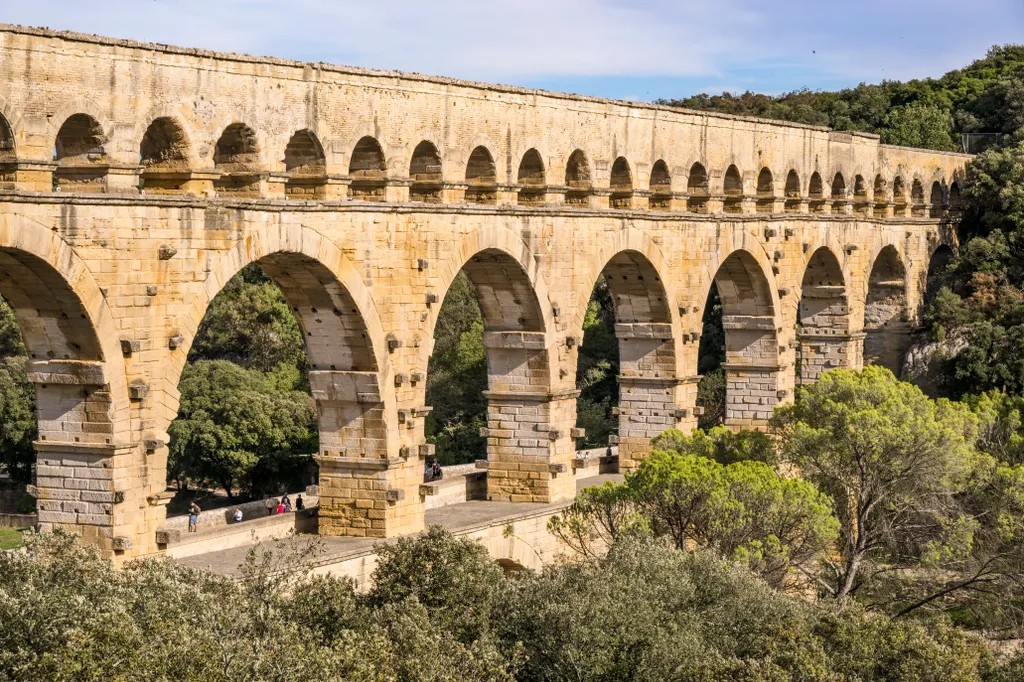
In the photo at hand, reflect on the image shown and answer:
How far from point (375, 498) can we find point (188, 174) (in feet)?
18.3

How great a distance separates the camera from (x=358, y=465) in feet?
80.8

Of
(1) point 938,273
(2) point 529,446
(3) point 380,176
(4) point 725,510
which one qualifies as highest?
(3) point 380,176

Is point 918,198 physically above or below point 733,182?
below

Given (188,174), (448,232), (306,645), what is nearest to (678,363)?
(448,232)

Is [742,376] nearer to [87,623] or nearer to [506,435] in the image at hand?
[506,435]

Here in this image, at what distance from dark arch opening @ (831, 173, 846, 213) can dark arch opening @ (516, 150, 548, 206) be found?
12.1m

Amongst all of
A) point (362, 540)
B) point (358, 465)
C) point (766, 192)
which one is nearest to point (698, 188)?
point (766, 192)

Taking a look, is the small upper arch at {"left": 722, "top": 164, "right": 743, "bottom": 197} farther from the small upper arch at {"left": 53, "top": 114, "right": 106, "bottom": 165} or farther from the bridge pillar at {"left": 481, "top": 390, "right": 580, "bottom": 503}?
the small upper arch at {"left": 53, "top": 114, "right": 106, "bottom": 165}

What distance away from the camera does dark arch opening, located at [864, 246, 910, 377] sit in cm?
4259

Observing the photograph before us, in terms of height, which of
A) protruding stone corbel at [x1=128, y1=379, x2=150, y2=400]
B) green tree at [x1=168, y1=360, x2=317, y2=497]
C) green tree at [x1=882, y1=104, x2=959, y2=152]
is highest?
green tree at [x1=882, y1=104, x2=959, y2=152]

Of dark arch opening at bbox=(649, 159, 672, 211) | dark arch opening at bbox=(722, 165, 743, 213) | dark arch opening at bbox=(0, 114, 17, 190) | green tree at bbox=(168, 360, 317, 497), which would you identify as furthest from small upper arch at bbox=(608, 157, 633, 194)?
green tree at bbox=(168, 360, 317, 497)

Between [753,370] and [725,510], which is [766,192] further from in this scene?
[725,510]

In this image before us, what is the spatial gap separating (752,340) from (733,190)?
3.08 meters

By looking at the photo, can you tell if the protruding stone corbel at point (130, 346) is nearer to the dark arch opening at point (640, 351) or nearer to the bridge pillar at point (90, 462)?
the bridge pillar at point (90, 462)
